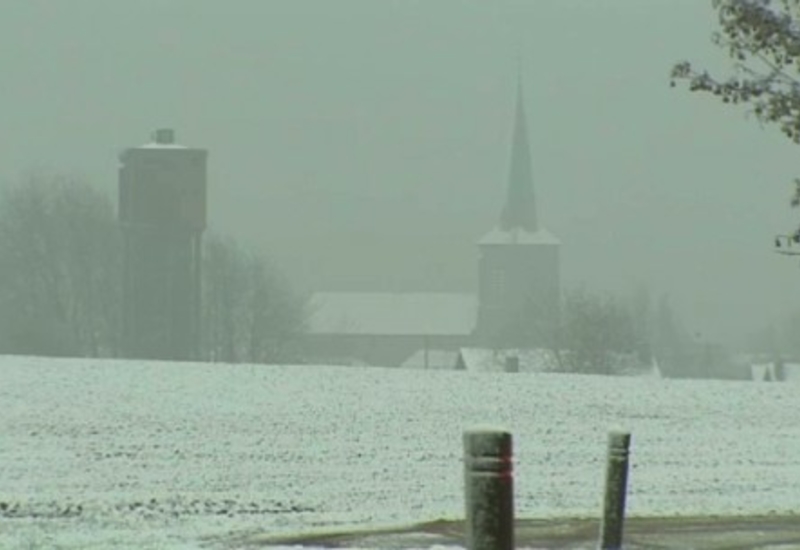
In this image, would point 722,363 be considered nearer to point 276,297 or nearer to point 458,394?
point 276,297

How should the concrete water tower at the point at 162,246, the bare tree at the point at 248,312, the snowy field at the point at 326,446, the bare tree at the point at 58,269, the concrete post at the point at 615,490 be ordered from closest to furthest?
the concrete post at the point at 615,490, the snowy field at the point at 326,446, the bare tree at the point at 58,269, the bare tree at the point at 248,312, the concrete water tower at the point at 162,246

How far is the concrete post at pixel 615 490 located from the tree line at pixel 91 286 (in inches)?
4624

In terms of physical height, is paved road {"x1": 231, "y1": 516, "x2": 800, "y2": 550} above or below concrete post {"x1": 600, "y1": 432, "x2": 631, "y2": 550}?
below

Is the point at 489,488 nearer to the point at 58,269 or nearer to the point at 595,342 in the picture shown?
the point at 595,342

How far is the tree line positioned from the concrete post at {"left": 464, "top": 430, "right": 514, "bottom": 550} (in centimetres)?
12457

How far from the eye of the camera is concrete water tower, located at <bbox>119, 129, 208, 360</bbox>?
480ft

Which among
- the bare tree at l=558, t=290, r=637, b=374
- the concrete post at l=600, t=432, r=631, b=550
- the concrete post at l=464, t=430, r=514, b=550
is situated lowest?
the bare tree at l=558, t=290, r=637, b=374

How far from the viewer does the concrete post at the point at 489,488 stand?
7066 mm

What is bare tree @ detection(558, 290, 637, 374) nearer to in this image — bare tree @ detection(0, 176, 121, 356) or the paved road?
bare tree @ detection(0, 176, 121, 356)

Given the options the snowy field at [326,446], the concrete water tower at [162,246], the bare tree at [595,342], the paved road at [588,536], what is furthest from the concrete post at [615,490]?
the concrete water tower at [162,246]

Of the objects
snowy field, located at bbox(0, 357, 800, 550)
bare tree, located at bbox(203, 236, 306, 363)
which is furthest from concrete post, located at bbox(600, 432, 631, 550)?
bare tree, located at bbox(203, 236, 306, 363)

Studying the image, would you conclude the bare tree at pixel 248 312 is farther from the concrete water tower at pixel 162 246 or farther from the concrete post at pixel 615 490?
the concrete post at pixel 615 490

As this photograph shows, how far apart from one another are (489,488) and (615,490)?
738cm

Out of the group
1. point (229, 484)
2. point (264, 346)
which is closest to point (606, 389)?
point (229, 484)
